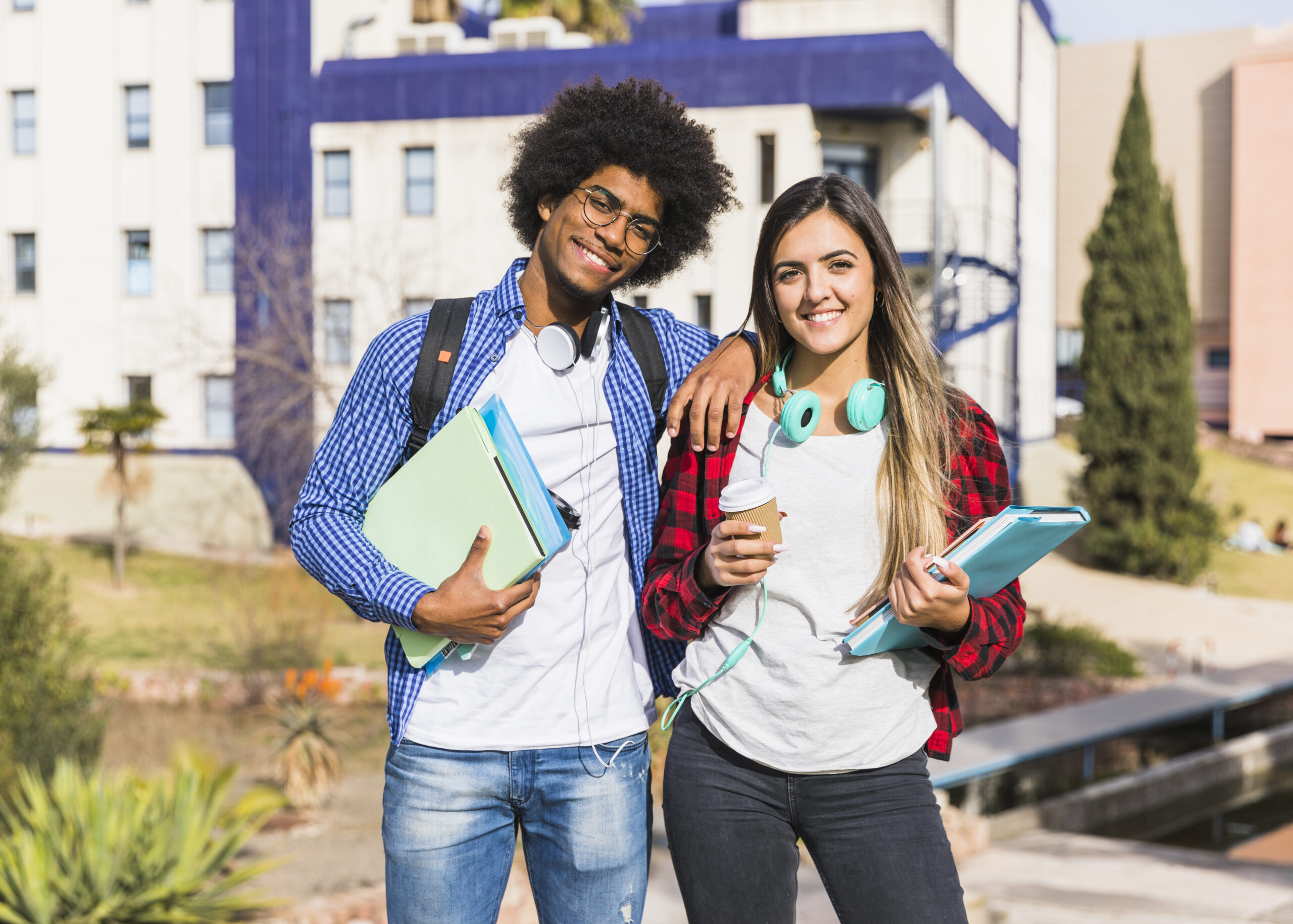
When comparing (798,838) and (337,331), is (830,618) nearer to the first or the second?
(798,838)

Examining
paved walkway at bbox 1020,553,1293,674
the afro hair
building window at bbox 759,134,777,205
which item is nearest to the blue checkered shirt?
the afro hair

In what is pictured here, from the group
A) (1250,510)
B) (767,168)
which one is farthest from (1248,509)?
(767,168)

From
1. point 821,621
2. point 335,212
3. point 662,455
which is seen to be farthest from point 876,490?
point 335,212

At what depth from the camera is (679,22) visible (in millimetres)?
28344

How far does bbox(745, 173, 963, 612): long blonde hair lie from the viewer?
2338mm

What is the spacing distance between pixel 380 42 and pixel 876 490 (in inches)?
914

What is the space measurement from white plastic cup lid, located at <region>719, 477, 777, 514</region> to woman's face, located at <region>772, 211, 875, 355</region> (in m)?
0.37

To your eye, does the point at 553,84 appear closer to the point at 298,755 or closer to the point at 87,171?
the point at 87,171

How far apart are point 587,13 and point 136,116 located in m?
9.40

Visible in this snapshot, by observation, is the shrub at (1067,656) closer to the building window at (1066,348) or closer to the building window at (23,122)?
the building window at (23,122)

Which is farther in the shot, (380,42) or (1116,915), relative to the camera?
(380,42)

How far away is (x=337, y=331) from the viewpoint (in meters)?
19.0

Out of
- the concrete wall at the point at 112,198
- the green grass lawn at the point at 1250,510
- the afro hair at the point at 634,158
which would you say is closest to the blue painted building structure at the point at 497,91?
the concrete wall at the point at 112,198

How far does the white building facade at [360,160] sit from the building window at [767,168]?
0.15 feet
